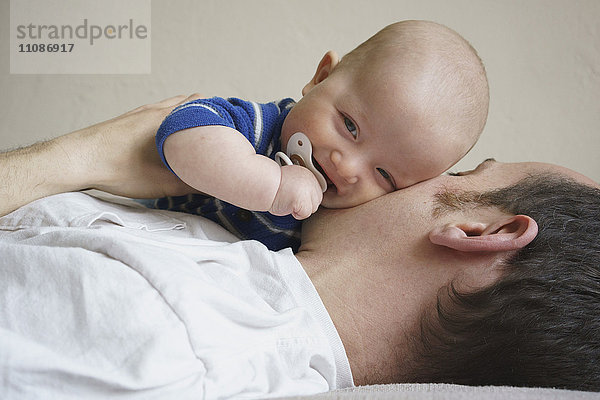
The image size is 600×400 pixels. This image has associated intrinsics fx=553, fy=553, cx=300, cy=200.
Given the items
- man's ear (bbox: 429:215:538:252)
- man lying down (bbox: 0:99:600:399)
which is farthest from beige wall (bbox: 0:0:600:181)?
man's ear (bbox: 429:215:538:252)

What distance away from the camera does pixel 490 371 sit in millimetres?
859

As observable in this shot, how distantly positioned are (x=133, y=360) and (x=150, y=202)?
1.98 ft

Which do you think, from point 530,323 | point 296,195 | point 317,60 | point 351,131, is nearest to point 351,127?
point 351,131

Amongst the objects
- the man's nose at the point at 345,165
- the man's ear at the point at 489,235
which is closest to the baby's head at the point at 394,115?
the man's nose at the point at 345,165

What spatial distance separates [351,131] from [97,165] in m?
0.48

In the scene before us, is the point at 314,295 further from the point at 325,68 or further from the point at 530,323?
the point at 325,68

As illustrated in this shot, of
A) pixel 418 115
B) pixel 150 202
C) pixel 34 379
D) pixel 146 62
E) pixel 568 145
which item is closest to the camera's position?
pixel 34 379

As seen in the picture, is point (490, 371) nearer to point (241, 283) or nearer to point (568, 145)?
point (241, 283)

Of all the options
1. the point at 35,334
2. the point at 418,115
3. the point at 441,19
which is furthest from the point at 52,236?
the point at 441,19

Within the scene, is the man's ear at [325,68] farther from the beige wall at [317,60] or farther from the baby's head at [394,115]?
the beige wall at [317,60]

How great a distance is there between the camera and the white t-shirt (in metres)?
0.58

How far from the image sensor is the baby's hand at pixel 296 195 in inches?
33.7

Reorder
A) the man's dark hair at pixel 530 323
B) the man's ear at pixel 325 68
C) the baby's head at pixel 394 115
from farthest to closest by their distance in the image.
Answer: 1. the man's ear at pixel 325 68
2. the baby's head at pixel 394 115
3. the man's dark hair at pixel 530 323

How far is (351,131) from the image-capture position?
37.1 inches
